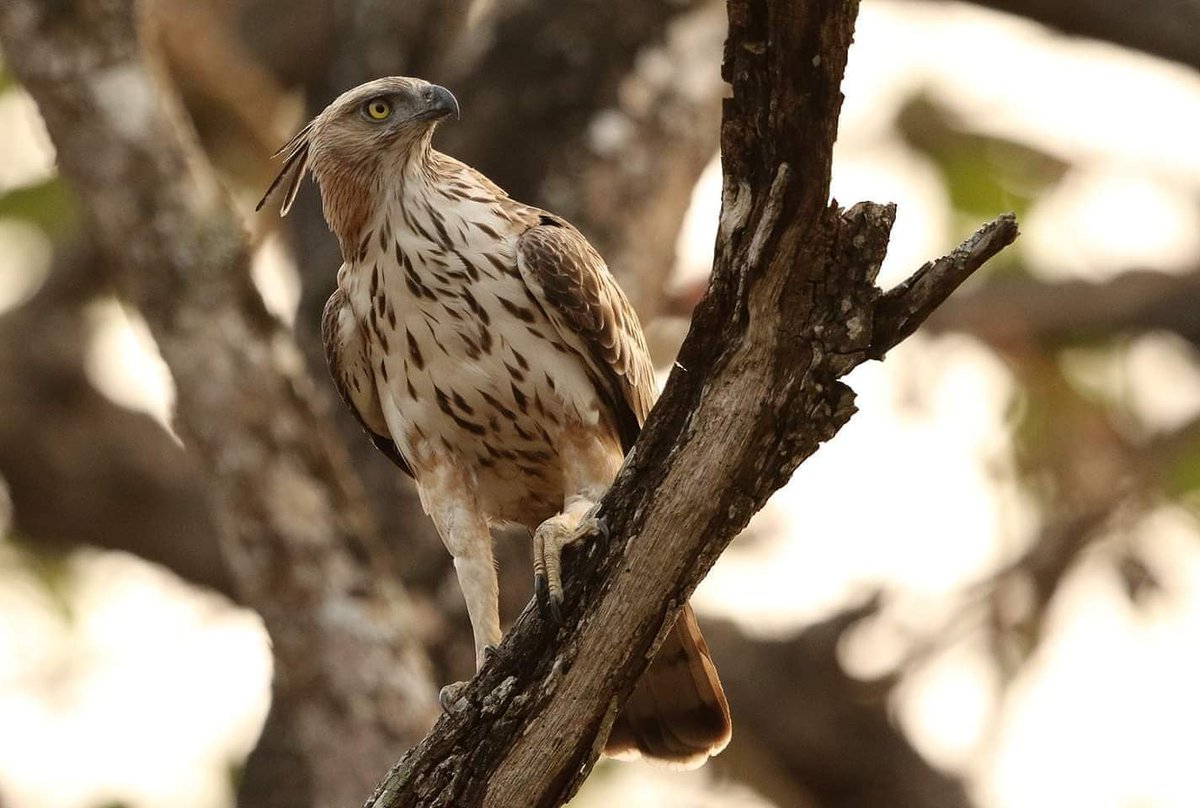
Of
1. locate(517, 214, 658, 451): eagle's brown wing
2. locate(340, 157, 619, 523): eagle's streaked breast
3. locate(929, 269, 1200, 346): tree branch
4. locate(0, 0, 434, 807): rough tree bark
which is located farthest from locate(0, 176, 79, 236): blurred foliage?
locate(517, 214, 658, 451): eagle's brown wing

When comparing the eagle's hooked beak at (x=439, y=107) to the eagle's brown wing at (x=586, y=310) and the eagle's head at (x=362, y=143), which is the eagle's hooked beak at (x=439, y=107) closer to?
the eagle's head at (x=362, y=143)

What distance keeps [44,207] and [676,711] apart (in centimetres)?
595

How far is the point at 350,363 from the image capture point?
458 centimetres

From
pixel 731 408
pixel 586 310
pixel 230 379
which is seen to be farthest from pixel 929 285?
pixel 230 379

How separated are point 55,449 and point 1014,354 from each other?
5041 mm

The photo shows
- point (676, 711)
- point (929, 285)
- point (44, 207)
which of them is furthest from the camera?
point (44, 207)

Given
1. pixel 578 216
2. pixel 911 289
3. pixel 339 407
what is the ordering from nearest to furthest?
pixel 911 289 → pixel 578 216 → pixel 339 407

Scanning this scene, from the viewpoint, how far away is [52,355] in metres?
8.93

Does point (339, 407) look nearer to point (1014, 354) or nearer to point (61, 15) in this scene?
point (61, 15)

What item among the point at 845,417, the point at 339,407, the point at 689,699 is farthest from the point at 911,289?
the point at 339,407

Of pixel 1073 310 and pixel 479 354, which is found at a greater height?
pixel 479 354

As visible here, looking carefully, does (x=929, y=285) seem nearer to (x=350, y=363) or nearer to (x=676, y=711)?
(x=676, y=711)

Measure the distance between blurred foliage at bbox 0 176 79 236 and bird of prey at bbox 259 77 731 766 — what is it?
4.88m

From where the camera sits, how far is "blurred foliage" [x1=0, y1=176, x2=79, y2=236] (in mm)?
9203
